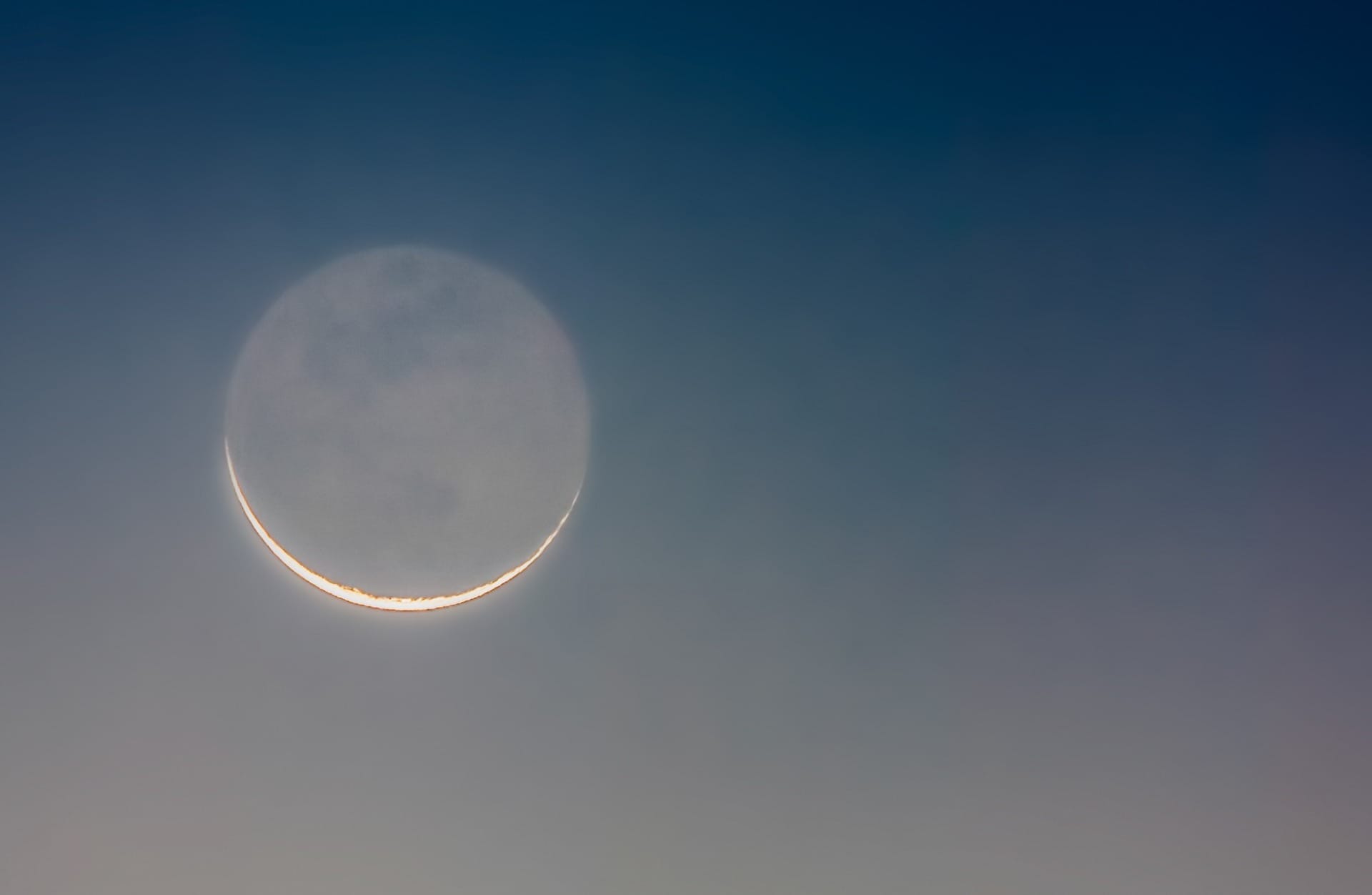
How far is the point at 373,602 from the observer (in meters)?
23.6

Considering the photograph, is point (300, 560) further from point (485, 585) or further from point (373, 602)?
point (485, 585)

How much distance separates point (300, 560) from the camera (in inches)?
933

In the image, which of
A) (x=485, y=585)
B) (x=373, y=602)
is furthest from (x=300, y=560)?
(x=485, y=585)

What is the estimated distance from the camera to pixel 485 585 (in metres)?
23.9

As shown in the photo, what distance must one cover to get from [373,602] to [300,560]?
77.4 inches

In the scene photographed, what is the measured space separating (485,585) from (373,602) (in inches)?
99.7

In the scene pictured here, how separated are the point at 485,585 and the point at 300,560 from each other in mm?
4249
